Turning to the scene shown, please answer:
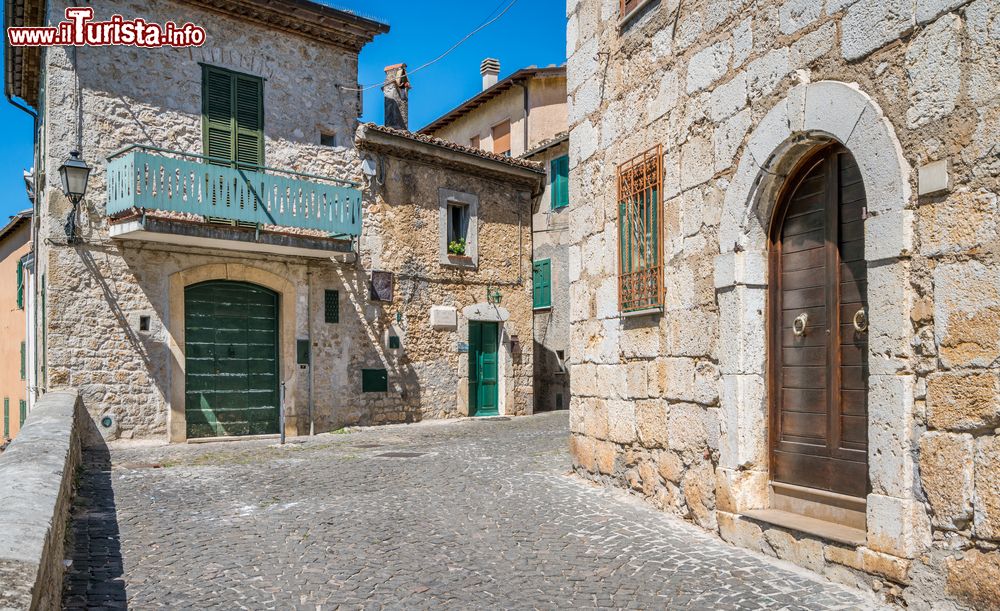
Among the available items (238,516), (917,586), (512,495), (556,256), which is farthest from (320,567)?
(556,256)

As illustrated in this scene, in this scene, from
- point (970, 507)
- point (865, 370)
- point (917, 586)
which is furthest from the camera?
point (865, 370)

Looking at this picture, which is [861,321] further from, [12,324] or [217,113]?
[12,324]

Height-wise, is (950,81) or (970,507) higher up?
(950,81)

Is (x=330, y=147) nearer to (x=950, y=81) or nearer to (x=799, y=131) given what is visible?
(x=799, y=131)

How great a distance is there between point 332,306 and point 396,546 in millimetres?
8270

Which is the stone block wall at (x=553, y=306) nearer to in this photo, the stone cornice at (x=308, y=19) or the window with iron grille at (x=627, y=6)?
the stone cornice at (x=308, y=19)

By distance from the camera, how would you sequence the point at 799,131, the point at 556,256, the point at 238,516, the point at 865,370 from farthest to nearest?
1. the point at 556,256
2. the point at 238,516
3. the point at 799,131
4. the point at 865,370

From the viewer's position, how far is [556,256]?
17.3 m

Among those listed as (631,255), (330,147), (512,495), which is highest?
(330,147)

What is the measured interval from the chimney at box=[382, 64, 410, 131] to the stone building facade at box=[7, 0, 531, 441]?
164 centimetres

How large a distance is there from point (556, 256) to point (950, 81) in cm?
1378

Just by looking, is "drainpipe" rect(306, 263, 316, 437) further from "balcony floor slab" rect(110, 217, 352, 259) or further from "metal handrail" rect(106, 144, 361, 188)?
"metal handrail" rect(106, 144, 361, 188)

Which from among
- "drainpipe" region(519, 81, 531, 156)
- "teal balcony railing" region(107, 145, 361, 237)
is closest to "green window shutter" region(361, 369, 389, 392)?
"teal balcony railing" region(107, 145, 361, 237)

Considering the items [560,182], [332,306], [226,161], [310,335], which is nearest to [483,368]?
[332,306]
